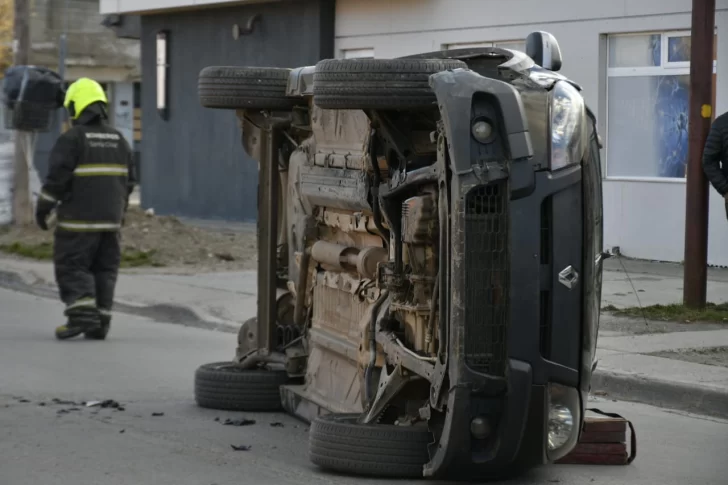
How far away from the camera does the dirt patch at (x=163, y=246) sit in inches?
658

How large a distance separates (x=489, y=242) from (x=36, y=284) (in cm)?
1075

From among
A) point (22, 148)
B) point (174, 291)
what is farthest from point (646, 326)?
point (22, 148)

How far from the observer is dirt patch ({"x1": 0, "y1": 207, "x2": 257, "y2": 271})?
1672 cm

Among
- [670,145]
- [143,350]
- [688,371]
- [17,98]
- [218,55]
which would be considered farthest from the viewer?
[218,55]

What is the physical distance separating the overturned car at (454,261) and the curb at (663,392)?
236 centimetres

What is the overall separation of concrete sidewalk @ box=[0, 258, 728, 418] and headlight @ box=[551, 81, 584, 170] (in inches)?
122

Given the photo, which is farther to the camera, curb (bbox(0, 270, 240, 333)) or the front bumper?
curb (bbox(0, 270, 240, 333))

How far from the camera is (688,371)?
28.8 feet

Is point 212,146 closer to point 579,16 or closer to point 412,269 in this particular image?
point 579,16

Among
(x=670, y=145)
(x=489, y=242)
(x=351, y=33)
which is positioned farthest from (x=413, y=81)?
(x=351, y=33)

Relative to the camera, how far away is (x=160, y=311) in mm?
13203

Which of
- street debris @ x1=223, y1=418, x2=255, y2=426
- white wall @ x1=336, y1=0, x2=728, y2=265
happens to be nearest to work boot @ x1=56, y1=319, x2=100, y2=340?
street debris @ x1=223, y1=418, x2=255, y2=426

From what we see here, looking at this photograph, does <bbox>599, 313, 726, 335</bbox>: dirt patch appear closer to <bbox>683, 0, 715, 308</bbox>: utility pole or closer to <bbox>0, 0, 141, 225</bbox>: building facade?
<bbox>683, 0, 715, 308</bbox>: utility pole

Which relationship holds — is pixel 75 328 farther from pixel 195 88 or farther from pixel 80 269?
pixel 195 88
